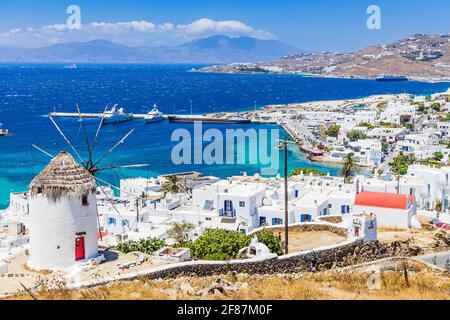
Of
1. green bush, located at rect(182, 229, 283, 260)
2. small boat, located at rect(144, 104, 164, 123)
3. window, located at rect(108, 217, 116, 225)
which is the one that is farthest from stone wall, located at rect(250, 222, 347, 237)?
small boat, located at rect(144, 104, 164, 123)

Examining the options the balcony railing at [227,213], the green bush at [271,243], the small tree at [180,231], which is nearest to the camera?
the green bush at [271,243]

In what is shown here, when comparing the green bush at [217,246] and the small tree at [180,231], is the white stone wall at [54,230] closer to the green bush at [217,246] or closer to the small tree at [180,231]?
the green bush at [217,246]

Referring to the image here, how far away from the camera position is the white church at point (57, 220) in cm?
1589

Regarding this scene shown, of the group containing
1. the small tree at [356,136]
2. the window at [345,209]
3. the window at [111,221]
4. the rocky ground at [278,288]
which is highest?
the small tree at [356,136]

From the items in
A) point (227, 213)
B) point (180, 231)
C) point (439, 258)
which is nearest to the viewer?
point (439, 258)

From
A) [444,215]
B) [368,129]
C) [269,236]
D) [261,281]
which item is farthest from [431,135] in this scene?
[261,281]

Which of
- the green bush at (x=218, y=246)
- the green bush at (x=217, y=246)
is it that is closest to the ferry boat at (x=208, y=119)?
the green bush at (x=217, y=246)

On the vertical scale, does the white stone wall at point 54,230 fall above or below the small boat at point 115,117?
below

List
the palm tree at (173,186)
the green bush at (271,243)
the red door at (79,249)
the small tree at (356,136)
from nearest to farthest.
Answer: the red door at (79,249)
the green bush at (271,243)
the palm tree at (173,186)
the small tree at (356,136)

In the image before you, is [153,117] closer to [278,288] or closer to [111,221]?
[111,221]

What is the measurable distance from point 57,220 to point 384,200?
1732cm

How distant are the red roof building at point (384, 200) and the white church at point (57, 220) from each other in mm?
15863

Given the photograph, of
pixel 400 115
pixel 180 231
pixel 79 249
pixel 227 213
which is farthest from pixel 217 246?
pixel 400 115

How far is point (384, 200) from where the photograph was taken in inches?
1069
